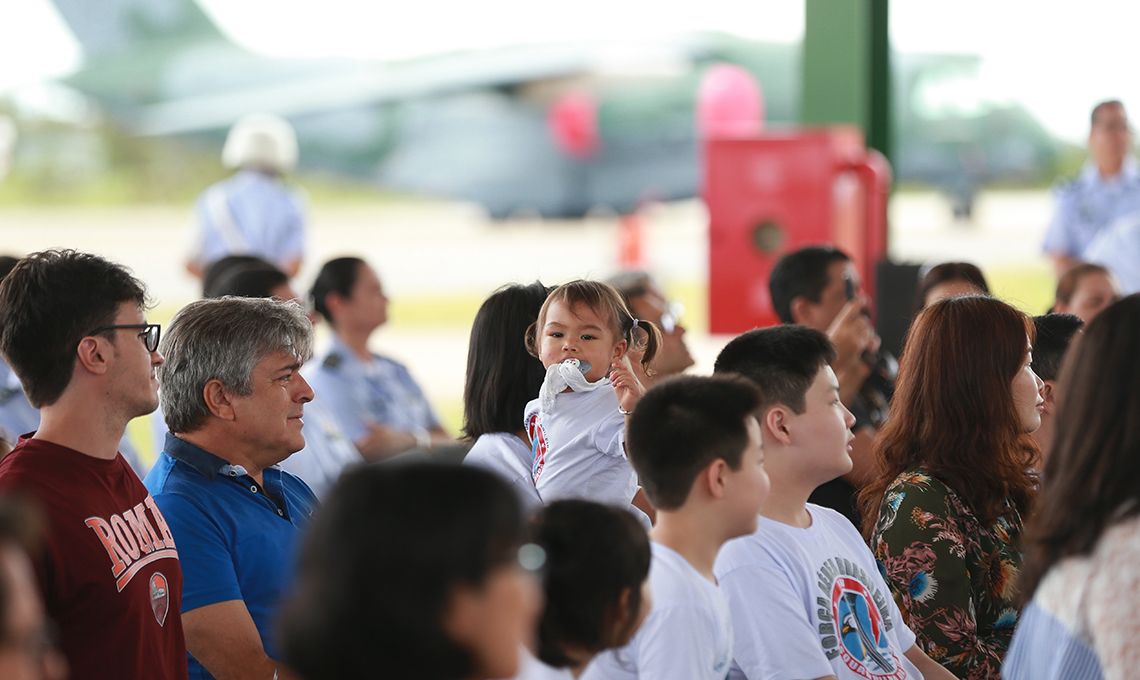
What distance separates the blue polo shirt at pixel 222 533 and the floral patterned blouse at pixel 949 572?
46.8 inches

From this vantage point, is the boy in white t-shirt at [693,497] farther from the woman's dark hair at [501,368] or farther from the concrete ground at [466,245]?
the concrete ground at [466,245]

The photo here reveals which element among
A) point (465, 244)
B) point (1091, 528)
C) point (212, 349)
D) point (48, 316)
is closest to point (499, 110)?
point (465, 244)

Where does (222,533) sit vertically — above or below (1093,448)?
below

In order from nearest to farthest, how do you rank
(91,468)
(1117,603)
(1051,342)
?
(1117,603)
(91,468)
(1051,342)

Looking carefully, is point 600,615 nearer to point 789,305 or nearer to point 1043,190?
point 789,305

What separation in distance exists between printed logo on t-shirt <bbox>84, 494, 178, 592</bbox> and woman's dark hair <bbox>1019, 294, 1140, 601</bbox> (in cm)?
138

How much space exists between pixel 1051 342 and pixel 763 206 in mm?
2813

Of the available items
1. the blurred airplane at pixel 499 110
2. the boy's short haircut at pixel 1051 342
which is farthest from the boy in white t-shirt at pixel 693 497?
the blurred airplane at pixel 499 110

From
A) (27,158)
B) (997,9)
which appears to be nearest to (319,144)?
(27,158)

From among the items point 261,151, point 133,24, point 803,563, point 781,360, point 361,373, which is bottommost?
point 361,373

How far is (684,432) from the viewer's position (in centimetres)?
160

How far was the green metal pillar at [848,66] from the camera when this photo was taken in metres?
5.92

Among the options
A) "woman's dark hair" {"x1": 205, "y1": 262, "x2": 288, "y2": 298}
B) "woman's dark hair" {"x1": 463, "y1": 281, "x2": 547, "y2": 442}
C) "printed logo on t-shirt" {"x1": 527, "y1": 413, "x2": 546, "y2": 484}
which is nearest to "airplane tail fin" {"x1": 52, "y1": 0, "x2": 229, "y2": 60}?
"woman's dark hair" {"x1": 205, "y1": 262, "x2": 288, "y2": 298}

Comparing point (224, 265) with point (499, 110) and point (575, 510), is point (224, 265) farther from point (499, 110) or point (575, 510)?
point (499, 110)
